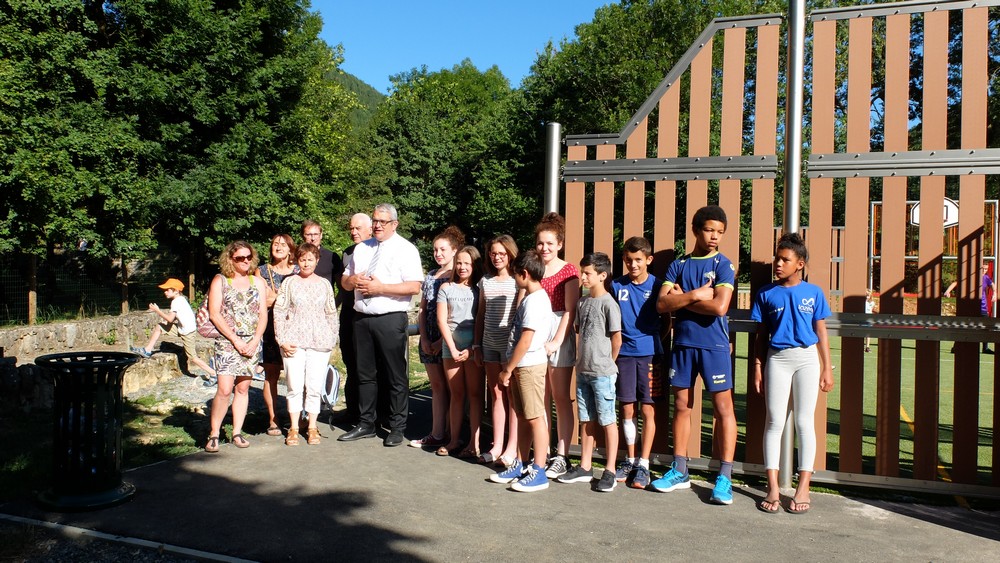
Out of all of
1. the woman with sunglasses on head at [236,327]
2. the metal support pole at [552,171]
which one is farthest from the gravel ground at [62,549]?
the metal support pole at [552,171]

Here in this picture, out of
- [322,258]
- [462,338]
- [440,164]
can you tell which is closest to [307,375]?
[322,258]

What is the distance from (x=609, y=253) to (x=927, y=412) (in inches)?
101

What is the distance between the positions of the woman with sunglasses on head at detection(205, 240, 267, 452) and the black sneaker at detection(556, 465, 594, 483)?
2831 mm

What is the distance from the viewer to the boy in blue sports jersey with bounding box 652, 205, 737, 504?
505 centimetres

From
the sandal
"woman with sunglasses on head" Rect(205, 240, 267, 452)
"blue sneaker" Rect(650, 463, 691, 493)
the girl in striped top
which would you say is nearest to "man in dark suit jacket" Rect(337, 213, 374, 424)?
the sandal

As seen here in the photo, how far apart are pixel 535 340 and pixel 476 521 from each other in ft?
4.62

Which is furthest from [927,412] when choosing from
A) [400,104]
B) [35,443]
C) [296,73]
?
[400,104]

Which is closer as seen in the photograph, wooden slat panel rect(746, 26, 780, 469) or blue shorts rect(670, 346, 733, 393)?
blue shorts rect(670, 346, 733, 393)

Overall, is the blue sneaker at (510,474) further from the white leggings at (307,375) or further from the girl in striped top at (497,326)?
the white leggings at (307,375)

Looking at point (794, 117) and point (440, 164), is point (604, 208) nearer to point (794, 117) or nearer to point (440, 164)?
point (794, 117)

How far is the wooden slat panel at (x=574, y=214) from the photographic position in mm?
6109

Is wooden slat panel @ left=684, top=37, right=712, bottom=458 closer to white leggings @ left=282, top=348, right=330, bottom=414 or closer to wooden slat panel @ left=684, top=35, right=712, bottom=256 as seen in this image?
wooden slat panel @ left=684, top=35, right=712, bottom=256

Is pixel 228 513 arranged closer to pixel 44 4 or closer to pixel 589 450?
pixel 589 450

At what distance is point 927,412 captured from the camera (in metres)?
5.17
